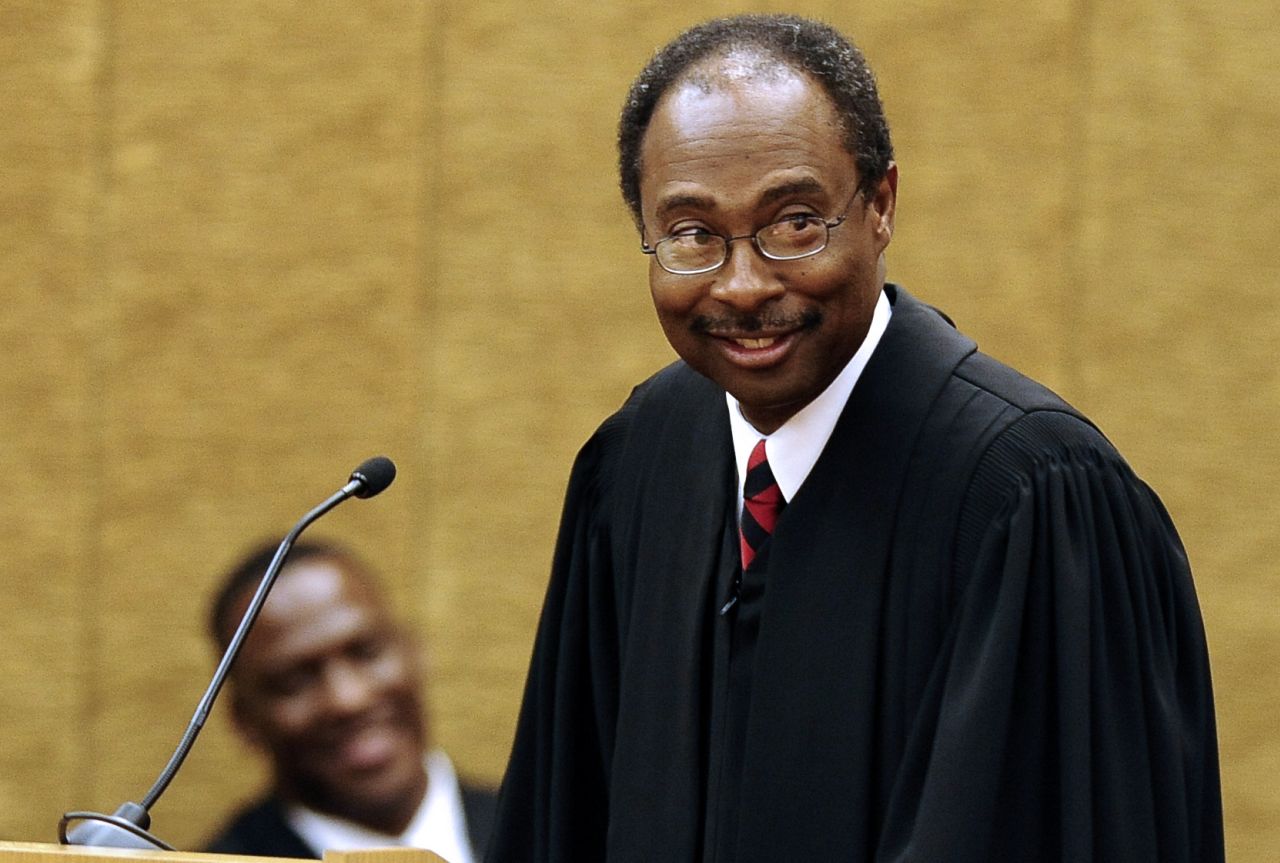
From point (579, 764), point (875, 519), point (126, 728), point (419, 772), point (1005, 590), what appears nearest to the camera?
point (1005, 590)

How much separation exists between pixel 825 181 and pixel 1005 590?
0.51m

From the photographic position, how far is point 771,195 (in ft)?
7.41

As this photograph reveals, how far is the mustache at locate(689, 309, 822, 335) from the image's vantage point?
90.4 inches

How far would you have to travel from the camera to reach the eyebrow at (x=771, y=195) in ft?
7.41

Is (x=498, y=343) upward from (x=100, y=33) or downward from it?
downward

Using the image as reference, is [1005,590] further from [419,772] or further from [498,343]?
[498,343]

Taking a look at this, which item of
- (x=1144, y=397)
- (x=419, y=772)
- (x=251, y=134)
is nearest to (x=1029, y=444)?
(x=419, y=772)

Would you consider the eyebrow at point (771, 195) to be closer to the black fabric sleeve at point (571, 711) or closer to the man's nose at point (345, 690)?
the black fabric sleeve at point (571, 711)

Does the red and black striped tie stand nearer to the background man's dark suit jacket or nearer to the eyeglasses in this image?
the eyeglasses

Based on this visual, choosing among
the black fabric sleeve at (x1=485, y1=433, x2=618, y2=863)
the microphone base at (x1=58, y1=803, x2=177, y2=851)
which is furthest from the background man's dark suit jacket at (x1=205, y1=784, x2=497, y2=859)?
the microphone base at (x1=58, y1=803, x2=177, y2=851)

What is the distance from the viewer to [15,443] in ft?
15.2

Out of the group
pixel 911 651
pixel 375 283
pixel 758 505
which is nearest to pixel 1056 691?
pixel 911 651

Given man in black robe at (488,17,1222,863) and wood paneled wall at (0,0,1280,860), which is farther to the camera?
wood paneled wall at (0,0,1280,860)

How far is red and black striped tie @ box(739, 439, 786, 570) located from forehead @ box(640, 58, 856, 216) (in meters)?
0.39
